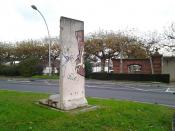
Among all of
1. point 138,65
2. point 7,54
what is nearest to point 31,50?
point 7,54

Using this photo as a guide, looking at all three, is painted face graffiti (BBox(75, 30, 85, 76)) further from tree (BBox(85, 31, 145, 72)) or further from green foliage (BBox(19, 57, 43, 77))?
tree (BBox(85, 31, 145, 72))

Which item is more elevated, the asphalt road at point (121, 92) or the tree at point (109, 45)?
the tree at point (109, 45)

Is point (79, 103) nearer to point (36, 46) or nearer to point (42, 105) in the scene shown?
point (42, 105)

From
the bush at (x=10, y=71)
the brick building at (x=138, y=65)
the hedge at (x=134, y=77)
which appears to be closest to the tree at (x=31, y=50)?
the bush at (x=10, y=71)

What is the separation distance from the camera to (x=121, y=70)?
42875 mm

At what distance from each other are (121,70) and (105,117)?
34.5 metres

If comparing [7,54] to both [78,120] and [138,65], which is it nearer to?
[138,65]

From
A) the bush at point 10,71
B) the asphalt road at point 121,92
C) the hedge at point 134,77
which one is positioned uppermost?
the bush at point 10,71

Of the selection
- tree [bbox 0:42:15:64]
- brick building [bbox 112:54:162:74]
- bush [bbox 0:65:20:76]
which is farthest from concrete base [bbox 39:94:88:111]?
tree [bbox 0:42:15:64]

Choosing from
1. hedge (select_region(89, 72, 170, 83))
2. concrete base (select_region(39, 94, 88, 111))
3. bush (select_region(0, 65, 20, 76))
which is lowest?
concrete base (select_region(39, 94, 88, 111))

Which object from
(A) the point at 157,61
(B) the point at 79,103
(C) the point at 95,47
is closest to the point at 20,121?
(B) the point at 79,103

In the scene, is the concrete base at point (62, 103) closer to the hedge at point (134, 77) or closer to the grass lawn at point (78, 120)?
the grass lawn at point (78, 120)

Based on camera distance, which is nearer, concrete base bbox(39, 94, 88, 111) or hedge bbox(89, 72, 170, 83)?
concrete base bbox(39, 94, 88, 111)

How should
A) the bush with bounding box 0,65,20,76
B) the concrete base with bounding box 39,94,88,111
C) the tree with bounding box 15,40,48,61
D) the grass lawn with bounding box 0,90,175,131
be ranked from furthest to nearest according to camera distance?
the tree with bounding box 15,40,48,61 < the bush with bounding box 0,65,20,76 < the concrete base with bounding box 39,94,88,111 < the grass lawn with bounding box 0,90,175,131
